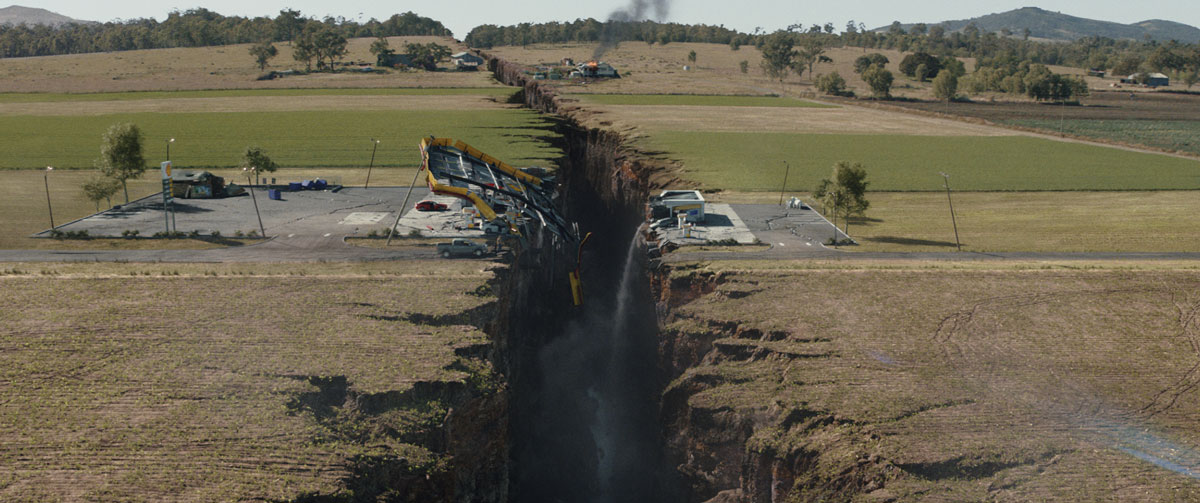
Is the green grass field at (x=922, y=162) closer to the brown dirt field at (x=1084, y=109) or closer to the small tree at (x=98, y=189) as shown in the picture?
the brown dirt field at (x=1084, y=109)

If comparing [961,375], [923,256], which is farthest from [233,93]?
[961,375]

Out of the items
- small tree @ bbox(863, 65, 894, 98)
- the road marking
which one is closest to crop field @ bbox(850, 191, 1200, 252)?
the road marking

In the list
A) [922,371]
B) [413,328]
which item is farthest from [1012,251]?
[413,328]

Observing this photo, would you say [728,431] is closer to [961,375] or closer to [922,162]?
[961,375]

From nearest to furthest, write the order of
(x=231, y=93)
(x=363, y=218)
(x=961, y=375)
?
(x=961, y=375), (x=363, y=218), (x=231, y=93)

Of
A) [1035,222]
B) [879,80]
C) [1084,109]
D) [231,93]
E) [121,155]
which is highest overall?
[879,80]

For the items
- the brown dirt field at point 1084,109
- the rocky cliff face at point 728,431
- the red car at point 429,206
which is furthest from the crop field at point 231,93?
the rocky cliff face at point 728,431

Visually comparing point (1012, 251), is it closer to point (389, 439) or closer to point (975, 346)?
point (975, 346)
